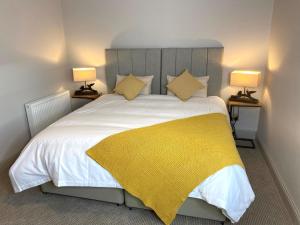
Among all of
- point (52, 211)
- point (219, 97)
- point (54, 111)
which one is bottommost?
point (52, 211)

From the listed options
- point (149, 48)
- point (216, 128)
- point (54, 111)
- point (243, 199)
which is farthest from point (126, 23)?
point (243, 199)

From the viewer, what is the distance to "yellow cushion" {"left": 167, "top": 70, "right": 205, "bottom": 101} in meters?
3.19

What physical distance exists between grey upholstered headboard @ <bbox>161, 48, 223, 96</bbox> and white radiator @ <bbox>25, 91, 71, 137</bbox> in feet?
5.89

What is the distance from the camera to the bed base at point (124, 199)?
1759 millimetres

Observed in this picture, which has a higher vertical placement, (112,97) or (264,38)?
(264,38)

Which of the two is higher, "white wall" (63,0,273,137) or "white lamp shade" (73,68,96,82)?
"white wall" (63,0,273,137)

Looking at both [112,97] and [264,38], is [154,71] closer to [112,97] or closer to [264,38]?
[112,97]

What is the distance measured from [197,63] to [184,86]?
1.65 ft

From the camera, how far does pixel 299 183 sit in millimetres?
1842

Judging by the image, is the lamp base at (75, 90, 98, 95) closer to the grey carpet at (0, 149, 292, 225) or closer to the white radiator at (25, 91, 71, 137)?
the white radiator at (25, 91, 71, 137)

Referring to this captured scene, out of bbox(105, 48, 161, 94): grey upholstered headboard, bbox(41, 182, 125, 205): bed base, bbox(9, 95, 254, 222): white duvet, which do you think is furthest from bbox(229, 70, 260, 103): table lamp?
bbox(41, 182, 125, 205): bed base

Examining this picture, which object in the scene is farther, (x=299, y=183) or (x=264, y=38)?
(x=264, y=38)

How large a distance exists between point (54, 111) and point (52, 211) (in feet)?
6.22

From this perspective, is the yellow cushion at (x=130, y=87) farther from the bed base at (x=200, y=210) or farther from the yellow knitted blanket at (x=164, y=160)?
the bed base at (x=200, y=210)
